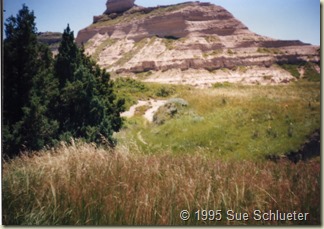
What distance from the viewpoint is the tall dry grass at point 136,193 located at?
13.0 ft

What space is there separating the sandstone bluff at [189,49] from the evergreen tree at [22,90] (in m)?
56.9

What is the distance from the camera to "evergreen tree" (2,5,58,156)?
5.82 metres

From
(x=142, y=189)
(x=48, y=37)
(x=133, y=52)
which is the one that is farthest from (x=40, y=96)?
(x=133, y=52)

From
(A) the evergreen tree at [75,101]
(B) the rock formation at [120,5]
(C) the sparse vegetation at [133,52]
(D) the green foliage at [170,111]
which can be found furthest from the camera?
(B) the rock formation at [120,5]

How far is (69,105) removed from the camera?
7395mm

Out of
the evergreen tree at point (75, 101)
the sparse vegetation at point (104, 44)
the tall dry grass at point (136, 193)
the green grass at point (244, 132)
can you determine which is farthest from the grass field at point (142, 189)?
the sparse vegetation at point (104, 44)

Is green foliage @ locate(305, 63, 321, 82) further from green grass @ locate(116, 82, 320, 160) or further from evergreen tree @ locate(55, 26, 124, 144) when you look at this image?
evergreen tree @ locate(55, 26, 124, 144)

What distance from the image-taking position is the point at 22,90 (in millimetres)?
6035

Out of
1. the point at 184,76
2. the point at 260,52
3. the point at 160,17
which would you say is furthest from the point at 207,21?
the point at 184,76

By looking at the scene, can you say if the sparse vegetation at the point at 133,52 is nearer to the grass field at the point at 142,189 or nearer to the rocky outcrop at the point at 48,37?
the rocky outcrop at the point at 48,37

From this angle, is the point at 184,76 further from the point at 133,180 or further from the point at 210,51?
the point at 133,180

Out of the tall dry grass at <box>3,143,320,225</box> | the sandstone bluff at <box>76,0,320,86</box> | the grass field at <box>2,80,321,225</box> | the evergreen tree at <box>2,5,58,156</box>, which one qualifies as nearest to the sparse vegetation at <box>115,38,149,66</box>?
the sandstone bluff at <box>76,0,320,86</box>

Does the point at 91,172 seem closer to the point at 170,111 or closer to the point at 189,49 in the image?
the point at 170,111

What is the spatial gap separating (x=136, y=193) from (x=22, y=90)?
11.0 feet
